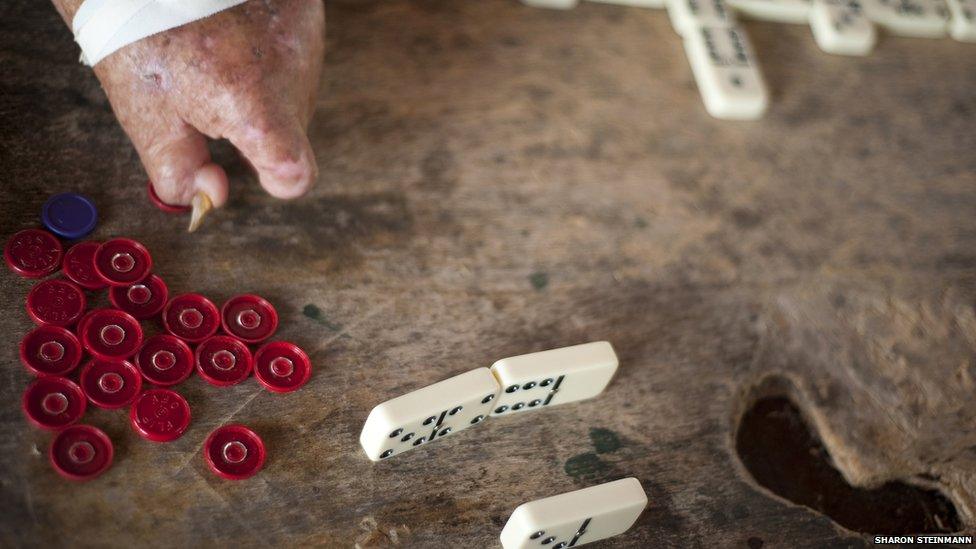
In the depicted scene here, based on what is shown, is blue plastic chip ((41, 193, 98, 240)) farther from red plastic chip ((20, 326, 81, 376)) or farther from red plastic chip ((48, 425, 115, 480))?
red plastic chip ((48, 425, 115, 480))

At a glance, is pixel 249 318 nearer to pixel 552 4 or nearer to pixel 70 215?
pixel 70 215

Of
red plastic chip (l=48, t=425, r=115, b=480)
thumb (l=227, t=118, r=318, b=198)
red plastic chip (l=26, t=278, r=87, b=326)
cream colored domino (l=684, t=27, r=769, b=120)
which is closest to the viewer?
red plastic chip (l=48, t=425, r=115, b=480)

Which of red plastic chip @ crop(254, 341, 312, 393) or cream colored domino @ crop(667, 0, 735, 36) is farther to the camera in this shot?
cream colored domino @ crop(667, 0, 735, 36)

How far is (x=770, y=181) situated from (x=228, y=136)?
0.97 metres

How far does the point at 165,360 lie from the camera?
1.21 meters

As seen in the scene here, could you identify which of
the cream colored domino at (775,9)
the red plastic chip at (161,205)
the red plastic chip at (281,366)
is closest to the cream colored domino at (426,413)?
the red plastic chip at (281,366)

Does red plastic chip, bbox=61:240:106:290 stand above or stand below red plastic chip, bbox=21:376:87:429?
above

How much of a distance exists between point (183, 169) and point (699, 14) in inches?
41.5

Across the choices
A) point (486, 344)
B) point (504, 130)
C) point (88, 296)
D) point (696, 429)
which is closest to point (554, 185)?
point (504, 130)

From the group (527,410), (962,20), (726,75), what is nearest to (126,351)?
(527,410)

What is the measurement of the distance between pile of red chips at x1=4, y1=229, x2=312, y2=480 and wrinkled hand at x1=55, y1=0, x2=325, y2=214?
0.15 m

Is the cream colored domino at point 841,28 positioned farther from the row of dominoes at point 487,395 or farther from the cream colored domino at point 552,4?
the row of dominoes at point 487,395

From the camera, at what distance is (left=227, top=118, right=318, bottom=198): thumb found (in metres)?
1.30

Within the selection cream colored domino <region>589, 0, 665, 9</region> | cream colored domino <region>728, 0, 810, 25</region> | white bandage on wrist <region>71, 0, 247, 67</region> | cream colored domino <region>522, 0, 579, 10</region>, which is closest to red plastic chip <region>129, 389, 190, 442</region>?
white bandage on wrist <region>71, 0, 247, 67</region>
